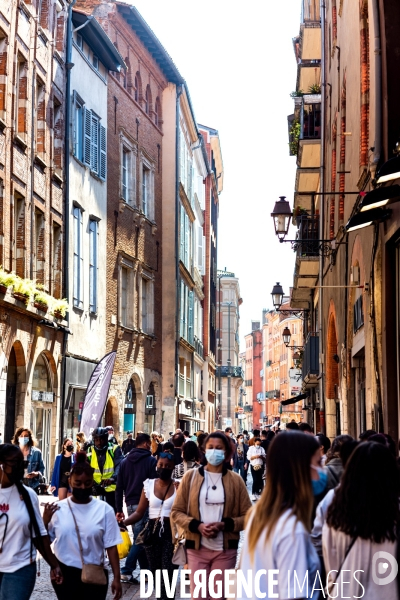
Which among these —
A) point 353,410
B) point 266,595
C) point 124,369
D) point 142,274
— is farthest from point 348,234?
point 142,274

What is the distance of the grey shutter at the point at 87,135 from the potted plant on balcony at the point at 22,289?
24.7 feet

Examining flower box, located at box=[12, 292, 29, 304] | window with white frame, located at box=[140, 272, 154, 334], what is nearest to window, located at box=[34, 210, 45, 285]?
flower box, located at box=[12, 292, 29, 304]

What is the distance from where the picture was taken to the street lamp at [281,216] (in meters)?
18.5

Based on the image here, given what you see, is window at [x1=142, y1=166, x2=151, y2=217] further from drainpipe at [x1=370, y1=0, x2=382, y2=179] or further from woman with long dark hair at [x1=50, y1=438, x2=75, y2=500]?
drainpipe at [x1=370, y1=0, x2=382, y2=179]

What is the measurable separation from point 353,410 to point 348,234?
11.3ft

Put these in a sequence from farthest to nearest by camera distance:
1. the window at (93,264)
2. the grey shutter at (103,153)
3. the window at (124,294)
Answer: the window at (124,294), the grey shutter at (103,153), the window at (93,264)

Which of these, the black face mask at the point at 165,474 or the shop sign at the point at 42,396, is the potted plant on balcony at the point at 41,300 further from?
the black face mask at the point at 165,474

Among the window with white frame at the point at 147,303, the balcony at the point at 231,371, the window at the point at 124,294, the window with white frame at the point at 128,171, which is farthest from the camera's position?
the balcony at the point at 231,371

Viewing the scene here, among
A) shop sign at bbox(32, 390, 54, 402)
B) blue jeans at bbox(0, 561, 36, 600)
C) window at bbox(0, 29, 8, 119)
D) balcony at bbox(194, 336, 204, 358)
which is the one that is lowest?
blue jeans at bbox(0, 561, 36, 600)

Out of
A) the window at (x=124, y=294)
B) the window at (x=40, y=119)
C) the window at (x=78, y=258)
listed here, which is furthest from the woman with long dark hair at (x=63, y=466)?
the window at (x=124, y=294)

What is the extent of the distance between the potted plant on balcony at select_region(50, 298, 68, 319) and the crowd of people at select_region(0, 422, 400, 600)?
42.2 feet

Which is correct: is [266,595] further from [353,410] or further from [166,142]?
[166,142]

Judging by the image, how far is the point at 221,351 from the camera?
373 feet

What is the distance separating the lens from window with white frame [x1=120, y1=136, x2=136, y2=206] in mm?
36125
